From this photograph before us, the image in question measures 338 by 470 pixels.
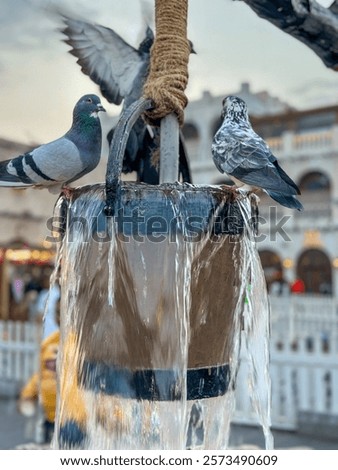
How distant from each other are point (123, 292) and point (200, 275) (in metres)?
0.15

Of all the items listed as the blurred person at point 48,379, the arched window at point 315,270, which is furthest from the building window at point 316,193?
the blurred person at point 48,379

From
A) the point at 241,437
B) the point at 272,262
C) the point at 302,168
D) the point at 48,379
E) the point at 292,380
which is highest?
the point at 302,168

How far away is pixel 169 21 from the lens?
114cm

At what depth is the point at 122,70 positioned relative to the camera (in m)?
1.45

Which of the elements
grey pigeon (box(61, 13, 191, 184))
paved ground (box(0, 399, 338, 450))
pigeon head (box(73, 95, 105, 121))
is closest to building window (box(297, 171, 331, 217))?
paved ground (box(0, 399, 338, 450))

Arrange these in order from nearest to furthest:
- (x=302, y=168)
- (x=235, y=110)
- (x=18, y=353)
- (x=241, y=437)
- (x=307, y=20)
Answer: (x=235, y=110)
(x=307, y=20)
(x=241, y=437)
(x=18, y=353)
(x=302, y=168)

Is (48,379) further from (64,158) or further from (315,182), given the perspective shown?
(315,182)

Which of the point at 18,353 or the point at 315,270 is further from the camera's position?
the point at 315,270

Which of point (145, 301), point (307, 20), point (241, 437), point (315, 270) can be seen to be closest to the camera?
point (145, 301)

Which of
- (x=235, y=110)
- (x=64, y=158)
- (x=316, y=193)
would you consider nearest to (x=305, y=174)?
(x=316, y=193)

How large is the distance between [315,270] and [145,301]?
41.5 ft

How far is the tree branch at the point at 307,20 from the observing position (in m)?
1.32
